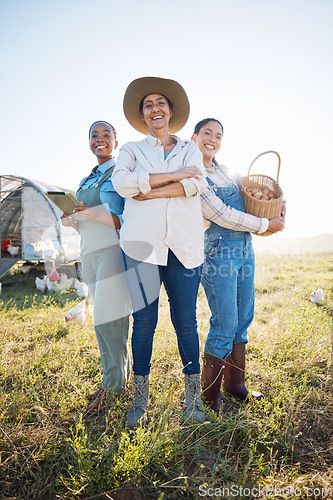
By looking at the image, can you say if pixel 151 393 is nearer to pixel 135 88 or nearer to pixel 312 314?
pixel 135 88

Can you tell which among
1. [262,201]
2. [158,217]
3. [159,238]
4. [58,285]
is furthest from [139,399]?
[58,285]

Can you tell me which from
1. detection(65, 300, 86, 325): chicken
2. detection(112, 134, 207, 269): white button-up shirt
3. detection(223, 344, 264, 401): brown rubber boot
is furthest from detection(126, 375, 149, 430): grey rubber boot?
detection(65, 300, 86, 325): chicken

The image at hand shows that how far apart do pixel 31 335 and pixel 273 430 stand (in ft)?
9.82

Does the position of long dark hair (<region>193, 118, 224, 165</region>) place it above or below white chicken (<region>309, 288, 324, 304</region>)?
above

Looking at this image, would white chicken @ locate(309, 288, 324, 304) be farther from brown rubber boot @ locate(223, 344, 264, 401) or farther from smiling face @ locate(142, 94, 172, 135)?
smiling face @ locate(142, 94, 172, 135)

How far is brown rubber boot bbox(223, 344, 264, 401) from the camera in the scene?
92.4 inches

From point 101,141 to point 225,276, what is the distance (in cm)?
154

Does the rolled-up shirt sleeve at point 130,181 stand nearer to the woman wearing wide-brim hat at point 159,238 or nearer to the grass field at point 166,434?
the woman wearing wide-brim hat at point 159,238

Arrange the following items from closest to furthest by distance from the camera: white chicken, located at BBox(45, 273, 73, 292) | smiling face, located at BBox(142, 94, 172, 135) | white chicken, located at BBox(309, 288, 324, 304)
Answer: smiling face, located at BBox(142, 94, 172, 135) < white chicken, located at BBox(309, 288, 324, 304) < white chicken, located at BBox(45, 273, 73, 292)

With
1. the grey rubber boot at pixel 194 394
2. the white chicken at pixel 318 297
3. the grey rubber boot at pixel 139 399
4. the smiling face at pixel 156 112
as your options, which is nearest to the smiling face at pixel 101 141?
the smiling face at pixel 156 112

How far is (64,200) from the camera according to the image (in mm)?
2123

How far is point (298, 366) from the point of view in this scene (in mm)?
2709

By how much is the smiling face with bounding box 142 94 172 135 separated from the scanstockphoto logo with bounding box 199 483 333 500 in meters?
2.17

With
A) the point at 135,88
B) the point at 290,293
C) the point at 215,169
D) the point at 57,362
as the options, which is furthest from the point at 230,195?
the point at 290,293
